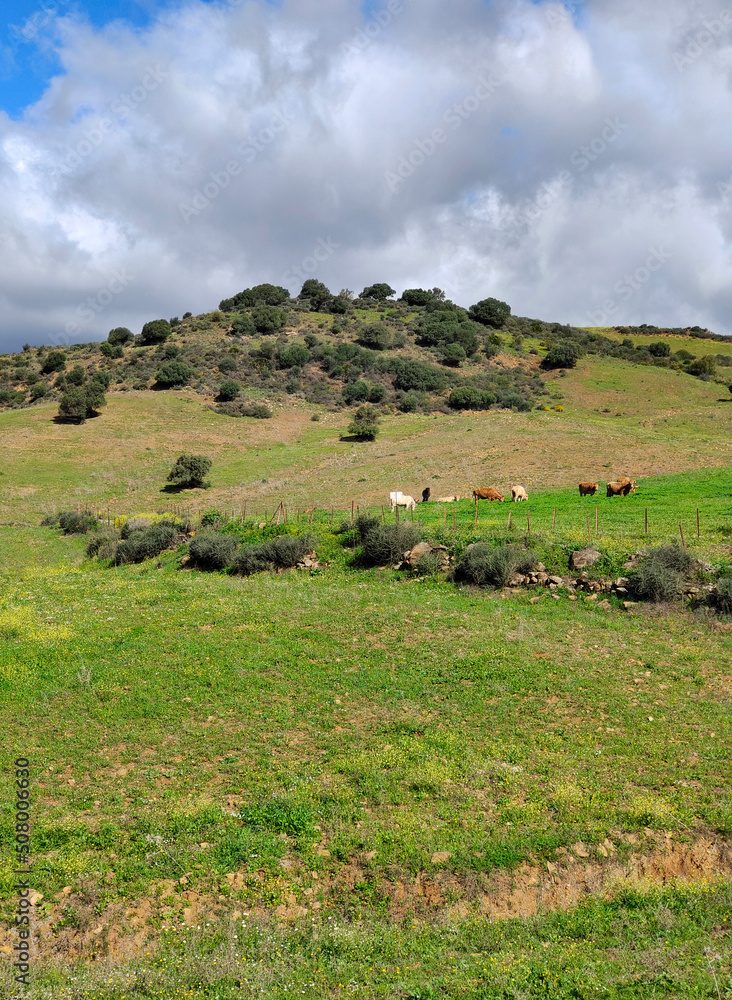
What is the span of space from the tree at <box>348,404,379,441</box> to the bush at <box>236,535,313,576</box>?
3169 cm

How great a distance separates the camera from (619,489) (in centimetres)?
2980

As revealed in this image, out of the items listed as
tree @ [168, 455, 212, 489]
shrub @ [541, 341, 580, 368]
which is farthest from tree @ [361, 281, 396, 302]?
tree @ [168, 455, 212, 489]

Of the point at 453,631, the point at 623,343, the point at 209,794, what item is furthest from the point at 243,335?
the point at 209,794

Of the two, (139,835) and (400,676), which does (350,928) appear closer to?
(139,835)

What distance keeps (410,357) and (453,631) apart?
7017 centimetres

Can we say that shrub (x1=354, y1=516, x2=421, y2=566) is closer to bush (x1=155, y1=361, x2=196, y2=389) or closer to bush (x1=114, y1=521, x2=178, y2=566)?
bush (x1=114, y1=521, x2=178, y2=566)

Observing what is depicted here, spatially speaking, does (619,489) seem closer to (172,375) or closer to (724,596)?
(724,596)

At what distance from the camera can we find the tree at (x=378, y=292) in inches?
4724

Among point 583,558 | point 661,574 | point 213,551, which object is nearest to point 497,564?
point 583,558

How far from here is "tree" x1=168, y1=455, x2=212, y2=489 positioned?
43562 mm

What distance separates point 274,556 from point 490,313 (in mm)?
93207

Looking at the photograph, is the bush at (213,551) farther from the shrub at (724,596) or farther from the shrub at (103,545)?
the shrub at (724,596)

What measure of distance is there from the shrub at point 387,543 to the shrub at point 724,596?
9944 millimetres

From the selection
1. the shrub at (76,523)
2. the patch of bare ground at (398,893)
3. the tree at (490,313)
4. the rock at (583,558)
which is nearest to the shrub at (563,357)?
the tree at (490,313)
